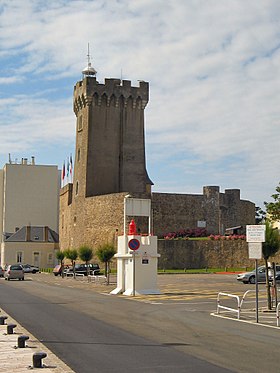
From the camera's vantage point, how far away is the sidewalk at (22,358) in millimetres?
9688

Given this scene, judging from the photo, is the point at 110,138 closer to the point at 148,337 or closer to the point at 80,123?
the point at 80,123

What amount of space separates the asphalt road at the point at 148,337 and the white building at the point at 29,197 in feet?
267

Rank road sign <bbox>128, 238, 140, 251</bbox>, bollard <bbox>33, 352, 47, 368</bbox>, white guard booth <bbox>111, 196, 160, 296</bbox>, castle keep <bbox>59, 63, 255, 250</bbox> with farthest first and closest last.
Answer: castle keep <bbox>59, 63, 255, 250</bbox> → white guard booth <bbox>111, 196, 160, 296</bbox> → road sign <bbox>128, 238, 140, 251</bbox> → bollard <bbox>33, 352, 47, 368</bbox>

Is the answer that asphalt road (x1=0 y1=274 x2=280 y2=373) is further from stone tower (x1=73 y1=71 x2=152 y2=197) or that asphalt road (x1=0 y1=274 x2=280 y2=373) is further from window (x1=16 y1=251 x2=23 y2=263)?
window (x1=16 y1=251 x2=23 y2=263)

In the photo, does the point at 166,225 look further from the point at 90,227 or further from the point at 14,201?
the point at 14,201

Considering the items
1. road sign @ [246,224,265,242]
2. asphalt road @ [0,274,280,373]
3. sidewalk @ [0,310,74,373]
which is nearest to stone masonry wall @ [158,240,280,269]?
asphalt road @ [0,274,280,373]

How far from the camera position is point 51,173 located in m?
105

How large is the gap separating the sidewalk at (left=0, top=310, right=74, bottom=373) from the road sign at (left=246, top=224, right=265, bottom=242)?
25.9ft

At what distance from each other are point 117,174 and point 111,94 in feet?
29.9

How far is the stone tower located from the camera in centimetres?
7175

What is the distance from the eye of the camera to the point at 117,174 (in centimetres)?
7288

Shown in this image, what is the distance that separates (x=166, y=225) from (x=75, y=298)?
139 feet

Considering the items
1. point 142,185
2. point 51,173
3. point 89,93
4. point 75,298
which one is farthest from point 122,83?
point 75,298

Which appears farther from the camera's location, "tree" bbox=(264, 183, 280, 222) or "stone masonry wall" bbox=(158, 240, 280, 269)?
"stone masonry wall" bbox=(158, 240, 280, 269)
